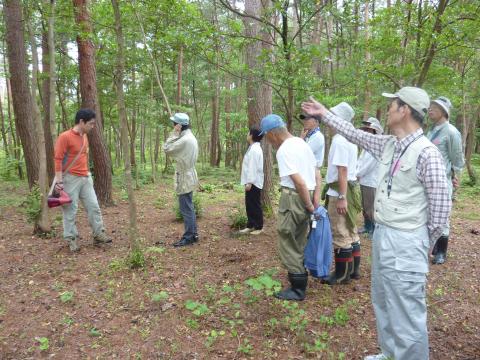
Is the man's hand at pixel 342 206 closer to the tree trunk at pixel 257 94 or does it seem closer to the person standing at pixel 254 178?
the person standing at pixel 254 178

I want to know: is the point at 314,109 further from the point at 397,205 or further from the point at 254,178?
the point at 254,178

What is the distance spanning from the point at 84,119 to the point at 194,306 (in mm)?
3384

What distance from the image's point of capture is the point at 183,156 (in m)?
5.71

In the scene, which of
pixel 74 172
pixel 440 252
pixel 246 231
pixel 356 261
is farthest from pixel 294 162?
pixel 74 172

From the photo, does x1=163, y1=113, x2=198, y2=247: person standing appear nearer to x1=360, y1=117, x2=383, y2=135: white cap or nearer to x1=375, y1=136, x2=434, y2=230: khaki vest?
x1=360, y1=117, x2=383, y2=135: white cap

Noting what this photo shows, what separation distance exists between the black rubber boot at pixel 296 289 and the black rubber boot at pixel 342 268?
584 mm

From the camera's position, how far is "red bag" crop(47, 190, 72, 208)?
16.9ft

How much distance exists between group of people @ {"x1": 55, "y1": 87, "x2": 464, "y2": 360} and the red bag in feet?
0.31

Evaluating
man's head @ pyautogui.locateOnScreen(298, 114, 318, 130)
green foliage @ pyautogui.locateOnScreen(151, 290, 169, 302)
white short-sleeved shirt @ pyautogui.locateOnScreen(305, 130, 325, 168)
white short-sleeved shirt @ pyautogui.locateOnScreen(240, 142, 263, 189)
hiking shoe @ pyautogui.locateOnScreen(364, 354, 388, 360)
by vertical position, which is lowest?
hiking shoe @ pyautogui.locateOnScreen(364, 354, 388, 360)

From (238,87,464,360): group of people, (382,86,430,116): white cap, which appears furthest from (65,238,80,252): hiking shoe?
(382,86,430,116): white cap

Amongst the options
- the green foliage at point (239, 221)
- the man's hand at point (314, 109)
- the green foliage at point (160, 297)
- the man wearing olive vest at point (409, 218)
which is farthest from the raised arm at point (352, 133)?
the green foliage at point (239, 221)

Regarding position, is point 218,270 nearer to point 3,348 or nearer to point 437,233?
point 3,348

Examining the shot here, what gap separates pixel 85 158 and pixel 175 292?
2778mm

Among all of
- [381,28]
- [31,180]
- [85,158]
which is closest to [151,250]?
[85,158]
